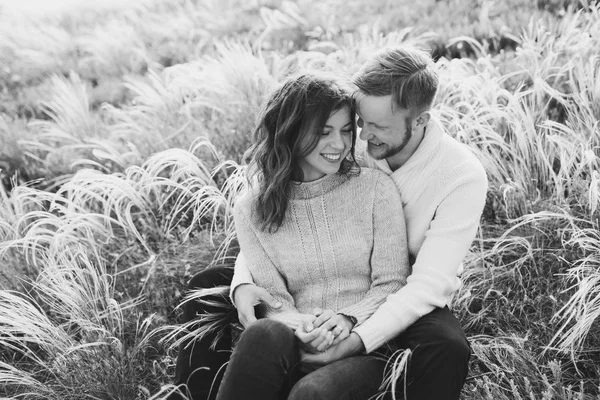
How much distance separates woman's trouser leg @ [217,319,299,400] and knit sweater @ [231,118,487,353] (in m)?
0.31

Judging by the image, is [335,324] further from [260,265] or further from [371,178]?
[371,178]

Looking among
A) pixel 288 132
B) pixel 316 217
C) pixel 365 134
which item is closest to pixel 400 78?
pixel 365 134

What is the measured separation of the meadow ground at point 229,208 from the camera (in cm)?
307

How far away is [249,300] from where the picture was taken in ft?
9.06

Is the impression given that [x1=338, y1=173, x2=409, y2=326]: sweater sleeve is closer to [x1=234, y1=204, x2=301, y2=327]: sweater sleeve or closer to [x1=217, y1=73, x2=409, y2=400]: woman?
[x1=217, y1=73, x2=409, y2=400]: woman

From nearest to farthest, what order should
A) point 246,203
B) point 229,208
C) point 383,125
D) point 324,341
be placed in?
point 324,341 → point 383,125 → point 246,203 → point 229,208

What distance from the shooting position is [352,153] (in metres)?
2.88

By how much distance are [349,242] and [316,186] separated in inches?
11.5

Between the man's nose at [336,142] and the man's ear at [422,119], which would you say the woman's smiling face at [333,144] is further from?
the man's ear at [422,119]

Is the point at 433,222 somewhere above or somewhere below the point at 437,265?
above

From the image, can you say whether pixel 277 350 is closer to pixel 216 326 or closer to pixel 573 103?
pixel 216 326

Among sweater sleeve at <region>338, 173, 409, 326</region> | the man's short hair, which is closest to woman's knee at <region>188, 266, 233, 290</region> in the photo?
sweater sleeve at <region>338, 173, 409, 326</region>

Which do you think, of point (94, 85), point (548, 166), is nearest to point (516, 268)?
point (548, 166)

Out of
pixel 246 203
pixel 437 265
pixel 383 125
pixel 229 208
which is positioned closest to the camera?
pixel 437 265
